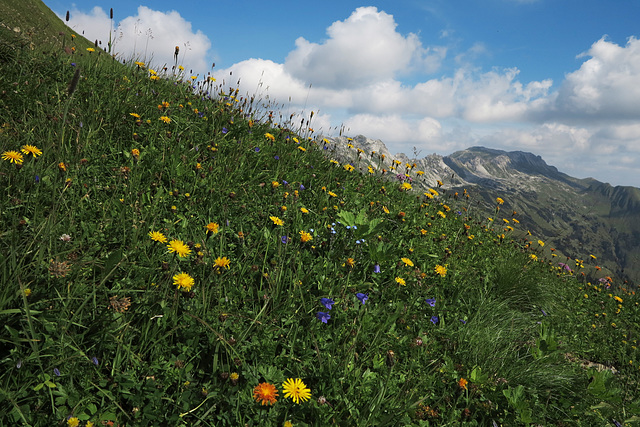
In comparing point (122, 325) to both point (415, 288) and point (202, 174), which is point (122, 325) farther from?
point (415, 288)

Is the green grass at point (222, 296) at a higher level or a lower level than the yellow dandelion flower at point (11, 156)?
lower

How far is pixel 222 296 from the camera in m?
2.43

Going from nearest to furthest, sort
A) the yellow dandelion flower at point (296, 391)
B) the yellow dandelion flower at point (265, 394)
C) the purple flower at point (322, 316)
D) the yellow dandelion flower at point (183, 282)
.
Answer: the yellow dandelion flower at point (265, 394) < the yellow dandelion flower at point (296, 391) < the yellow dandelion flower at point (183, 282) < the purple flower at point (322, 316)

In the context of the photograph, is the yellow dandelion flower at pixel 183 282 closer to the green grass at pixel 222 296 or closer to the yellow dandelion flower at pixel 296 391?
the green grass at pixel 222 296

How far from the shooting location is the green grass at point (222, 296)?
68.4 inches

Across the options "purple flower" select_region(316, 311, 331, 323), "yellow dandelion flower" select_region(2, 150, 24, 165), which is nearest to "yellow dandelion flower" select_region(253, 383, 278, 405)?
"purple flower" select_region(316, 311, 331, 323)

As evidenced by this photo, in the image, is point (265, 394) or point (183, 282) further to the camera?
point (183, 282)

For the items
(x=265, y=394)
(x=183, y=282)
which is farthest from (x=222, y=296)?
(x=265, y=394)

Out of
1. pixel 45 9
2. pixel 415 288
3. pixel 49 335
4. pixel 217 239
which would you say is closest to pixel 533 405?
pixel 415 288

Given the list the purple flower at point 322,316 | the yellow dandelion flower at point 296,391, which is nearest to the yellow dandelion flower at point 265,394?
the yellow dandelion flower at point 296,391

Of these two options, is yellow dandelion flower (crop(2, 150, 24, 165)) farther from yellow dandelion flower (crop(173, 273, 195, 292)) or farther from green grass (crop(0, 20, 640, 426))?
yellow dandelion flower (crop(173, 273, 195, 292))

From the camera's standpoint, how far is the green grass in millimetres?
1738

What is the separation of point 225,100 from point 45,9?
207 feet

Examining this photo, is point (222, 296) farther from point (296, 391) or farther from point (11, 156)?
point (11, 156)
